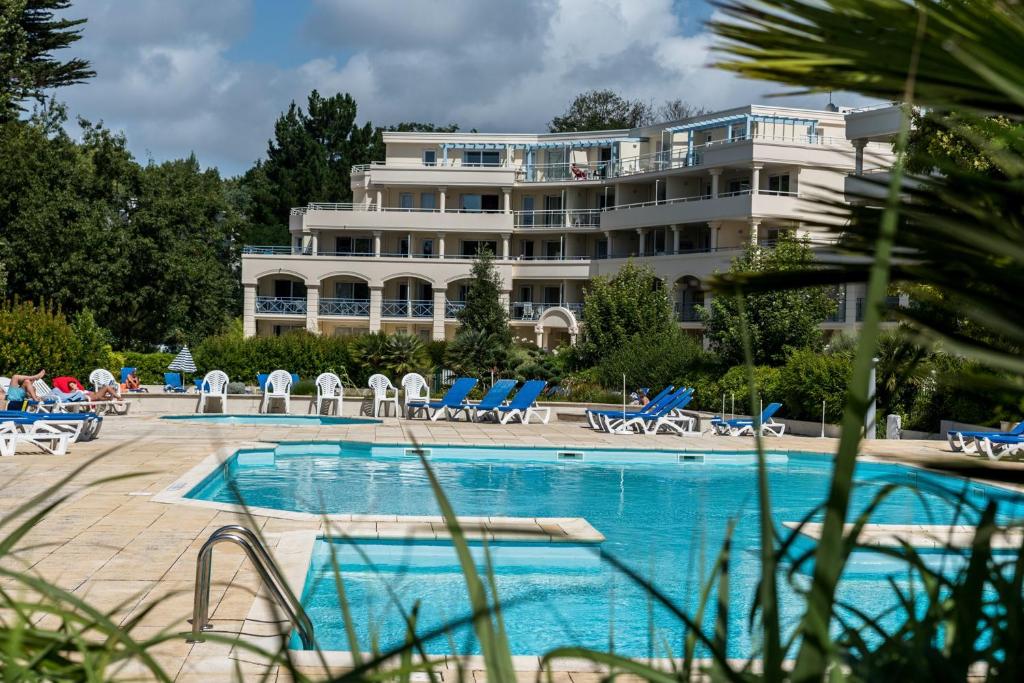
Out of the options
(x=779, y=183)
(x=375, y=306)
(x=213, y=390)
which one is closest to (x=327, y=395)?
(x=213, y=390)

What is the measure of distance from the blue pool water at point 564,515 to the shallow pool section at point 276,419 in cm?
505

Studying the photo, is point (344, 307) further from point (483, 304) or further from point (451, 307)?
Answer: point (483, 304)

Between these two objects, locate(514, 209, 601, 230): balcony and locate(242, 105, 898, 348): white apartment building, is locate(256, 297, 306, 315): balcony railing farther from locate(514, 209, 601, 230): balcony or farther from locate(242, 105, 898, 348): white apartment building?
locate(514, 209, 601, 230): balcony

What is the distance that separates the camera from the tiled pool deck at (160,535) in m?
4.93

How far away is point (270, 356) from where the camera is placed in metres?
35.2

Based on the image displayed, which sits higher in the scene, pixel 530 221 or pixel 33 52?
pixel 33 52

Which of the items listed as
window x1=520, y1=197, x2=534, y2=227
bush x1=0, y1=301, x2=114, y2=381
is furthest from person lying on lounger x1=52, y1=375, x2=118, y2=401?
window x1=520, y1=197, x2=534, y2=227

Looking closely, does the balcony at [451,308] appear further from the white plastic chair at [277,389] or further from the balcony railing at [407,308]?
the white plastic chair at [277,389]

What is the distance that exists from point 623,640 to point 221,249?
59.1 metres

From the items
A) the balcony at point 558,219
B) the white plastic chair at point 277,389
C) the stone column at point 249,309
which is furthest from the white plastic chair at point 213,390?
the balcony at point 558,219

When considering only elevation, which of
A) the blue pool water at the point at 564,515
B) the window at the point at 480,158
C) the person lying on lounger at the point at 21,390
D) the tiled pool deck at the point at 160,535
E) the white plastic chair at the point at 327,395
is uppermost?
the window at the point at 480,158

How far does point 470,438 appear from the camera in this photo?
60.2ft

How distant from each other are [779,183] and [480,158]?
18359 mm

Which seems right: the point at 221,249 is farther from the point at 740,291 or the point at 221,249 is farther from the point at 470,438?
the point at 740,291
